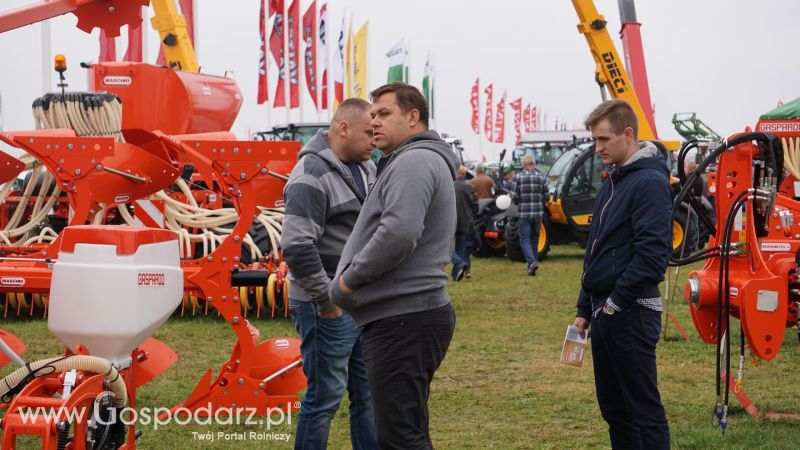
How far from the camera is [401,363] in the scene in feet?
10.8

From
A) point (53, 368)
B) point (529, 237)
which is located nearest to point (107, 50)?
point (529, 237)

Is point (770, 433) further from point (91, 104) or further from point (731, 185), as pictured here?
point (91, 104)

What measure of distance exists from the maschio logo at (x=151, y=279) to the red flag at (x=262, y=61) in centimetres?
2564

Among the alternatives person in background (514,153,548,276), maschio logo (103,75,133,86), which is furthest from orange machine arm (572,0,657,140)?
maschio logo (103,75,133,86)

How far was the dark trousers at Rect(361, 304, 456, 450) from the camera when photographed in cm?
328

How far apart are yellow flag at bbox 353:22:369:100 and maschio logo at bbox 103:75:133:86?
2270 cm

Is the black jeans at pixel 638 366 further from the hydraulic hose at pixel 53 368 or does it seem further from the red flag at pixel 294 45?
the red flag at pixel 294 45

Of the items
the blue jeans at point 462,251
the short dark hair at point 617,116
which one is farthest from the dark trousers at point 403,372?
the blue jeans at point 462,251

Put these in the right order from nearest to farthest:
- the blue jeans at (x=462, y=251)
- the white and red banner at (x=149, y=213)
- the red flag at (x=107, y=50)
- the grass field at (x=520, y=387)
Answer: the grass field at (x=520, y=387) < the white and red banner at (x=149, y=213) < the blue jeans at (x=462, y=251) < the red flag at (x=107, y=50)

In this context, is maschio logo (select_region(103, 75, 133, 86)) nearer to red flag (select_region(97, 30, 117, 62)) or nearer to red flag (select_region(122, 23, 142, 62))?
red flag (select_region(97, 30, 117, 62))

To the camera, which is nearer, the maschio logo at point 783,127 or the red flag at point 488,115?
the maschio logo at point 783,127

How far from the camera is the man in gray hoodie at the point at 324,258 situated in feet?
13.5

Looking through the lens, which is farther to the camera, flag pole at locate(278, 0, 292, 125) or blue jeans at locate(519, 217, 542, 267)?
flag pole at locate(278, 0, 292, 125)

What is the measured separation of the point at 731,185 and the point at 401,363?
284 cm
